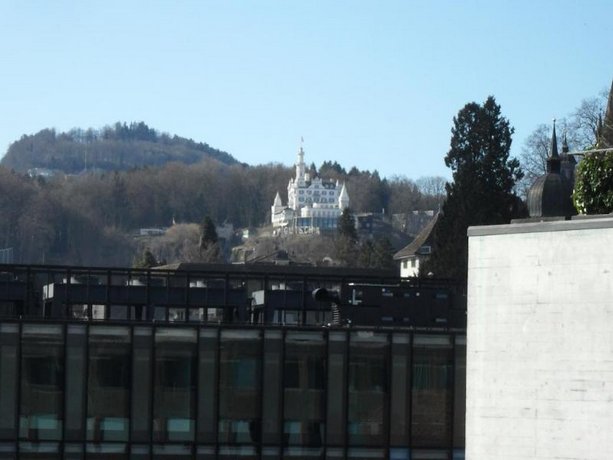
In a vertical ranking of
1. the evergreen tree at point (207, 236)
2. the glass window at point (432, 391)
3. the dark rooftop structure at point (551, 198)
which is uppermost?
the evergreen tree at point (207, 236)

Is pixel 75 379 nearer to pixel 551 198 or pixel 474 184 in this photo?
pixel 551 198

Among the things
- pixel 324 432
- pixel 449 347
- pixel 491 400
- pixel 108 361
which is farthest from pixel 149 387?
pixel 491 400

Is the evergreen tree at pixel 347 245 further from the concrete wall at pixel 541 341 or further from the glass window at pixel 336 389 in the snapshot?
the concrete wall at pixel 541 341

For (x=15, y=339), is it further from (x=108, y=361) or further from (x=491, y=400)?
(x=491, y=400)

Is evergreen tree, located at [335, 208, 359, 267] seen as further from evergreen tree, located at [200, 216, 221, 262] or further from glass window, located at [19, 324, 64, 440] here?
glass window, located at [19, 324, 64, 440]

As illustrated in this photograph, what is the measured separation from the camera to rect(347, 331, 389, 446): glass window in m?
36.3

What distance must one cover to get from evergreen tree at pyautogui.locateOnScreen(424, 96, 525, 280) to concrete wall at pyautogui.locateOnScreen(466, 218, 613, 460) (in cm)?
5275

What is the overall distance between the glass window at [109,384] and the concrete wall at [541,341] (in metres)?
9.21

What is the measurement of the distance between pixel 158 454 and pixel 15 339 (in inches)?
154

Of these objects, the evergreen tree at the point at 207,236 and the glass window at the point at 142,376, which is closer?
the glass window at the point at 142,376

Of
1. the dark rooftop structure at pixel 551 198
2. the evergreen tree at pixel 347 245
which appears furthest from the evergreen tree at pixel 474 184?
the evergreen tree at pixel 347 245

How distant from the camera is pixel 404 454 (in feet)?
119

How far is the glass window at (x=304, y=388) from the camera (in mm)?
36062

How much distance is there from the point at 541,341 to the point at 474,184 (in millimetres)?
58879
